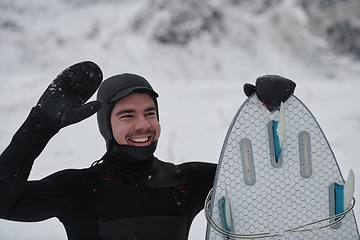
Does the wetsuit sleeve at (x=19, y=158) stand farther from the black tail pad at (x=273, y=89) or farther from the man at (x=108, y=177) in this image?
the black tail pad at (x=273, y=89)

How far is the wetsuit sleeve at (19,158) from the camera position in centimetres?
125

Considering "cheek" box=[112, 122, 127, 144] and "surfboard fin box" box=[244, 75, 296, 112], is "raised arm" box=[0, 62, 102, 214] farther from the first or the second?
"surfboard fin box" box=[244, 75, 296, 112]

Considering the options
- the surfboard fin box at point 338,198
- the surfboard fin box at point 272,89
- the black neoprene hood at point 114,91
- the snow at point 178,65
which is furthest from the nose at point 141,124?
the snow at point 178,65

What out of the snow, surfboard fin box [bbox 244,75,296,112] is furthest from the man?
the snow

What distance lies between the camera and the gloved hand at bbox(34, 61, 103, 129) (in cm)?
131

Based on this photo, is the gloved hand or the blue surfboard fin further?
the blue surfboard fin

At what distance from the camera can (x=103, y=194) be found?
1.54m

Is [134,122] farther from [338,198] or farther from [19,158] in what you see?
[338,198]

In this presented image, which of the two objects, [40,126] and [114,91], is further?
[114,91]

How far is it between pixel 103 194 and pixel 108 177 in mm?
80

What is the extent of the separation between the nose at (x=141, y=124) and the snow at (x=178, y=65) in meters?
2.97

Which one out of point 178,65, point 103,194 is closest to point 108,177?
point 103,194

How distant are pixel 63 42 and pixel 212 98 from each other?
13.2 feet

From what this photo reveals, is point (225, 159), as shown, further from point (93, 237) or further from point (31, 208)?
point (31, 208)
